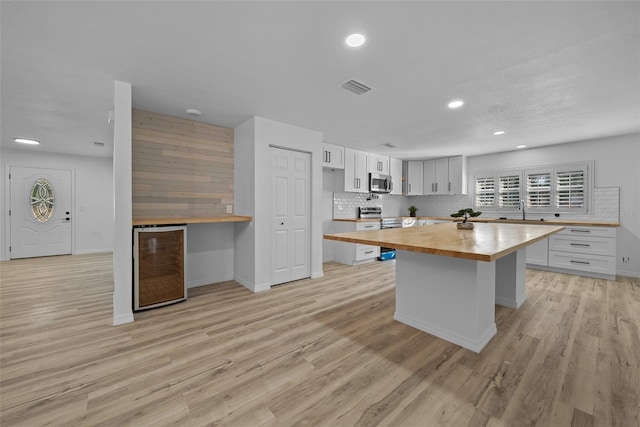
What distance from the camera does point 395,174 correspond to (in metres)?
6.70

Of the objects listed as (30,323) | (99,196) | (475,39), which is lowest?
(30,323)

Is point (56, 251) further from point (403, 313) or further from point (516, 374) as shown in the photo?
point (516, 374)

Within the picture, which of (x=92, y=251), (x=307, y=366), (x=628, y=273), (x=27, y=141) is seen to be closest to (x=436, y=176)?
(x=628, y=273)

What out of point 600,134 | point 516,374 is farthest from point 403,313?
point 600,134

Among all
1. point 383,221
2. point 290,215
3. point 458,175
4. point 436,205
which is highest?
point 458,175

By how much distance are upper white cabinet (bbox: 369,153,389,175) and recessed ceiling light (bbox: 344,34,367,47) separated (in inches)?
162

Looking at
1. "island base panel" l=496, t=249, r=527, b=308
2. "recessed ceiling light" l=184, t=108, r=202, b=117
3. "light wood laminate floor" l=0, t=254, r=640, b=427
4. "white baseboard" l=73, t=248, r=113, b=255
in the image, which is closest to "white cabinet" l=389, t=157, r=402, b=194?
"island base panel" l=496, t=249, r=527, b=308

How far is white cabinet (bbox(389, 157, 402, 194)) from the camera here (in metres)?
6.58

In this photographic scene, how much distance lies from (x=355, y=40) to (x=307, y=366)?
2.46 m

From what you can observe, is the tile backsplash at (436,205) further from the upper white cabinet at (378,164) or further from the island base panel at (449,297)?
the island base panel at (449,297)

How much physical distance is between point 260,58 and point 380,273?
3.74 meters

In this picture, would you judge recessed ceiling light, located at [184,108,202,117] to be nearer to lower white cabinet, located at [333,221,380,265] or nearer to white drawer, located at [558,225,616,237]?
lower white cabinet, located at [333,221,380,265]

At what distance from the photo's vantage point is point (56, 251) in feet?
20.5

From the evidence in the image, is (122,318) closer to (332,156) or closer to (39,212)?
(332,156)
